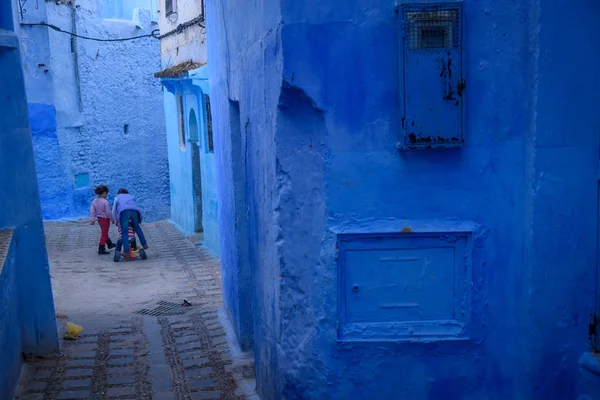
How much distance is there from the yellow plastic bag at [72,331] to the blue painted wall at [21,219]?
2.03 ft

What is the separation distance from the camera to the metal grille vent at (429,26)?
4250 millimetres

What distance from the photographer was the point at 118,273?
1186 centimetres

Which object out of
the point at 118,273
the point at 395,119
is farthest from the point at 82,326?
the point at 395,119

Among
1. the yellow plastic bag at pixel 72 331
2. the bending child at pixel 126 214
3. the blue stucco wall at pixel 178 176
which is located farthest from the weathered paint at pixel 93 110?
the yellow plastic bag at pixel 72 331

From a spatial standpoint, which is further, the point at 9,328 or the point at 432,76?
the point at 9,328

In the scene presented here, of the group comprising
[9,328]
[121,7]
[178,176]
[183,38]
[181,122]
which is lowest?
[9,328]

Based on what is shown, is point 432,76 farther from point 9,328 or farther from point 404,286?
point 9,328

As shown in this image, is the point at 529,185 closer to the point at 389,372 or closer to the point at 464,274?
the point at 464,274

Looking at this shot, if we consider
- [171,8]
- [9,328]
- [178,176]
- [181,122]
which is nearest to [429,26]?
[9,328]

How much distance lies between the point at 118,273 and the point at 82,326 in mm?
3462

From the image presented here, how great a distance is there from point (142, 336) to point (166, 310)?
3.84 ft

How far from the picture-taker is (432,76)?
4.29 meters

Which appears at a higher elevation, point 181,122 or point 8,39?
point 8,39

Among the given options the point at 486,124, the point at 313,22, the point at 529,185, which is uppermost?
the point at 313,22
